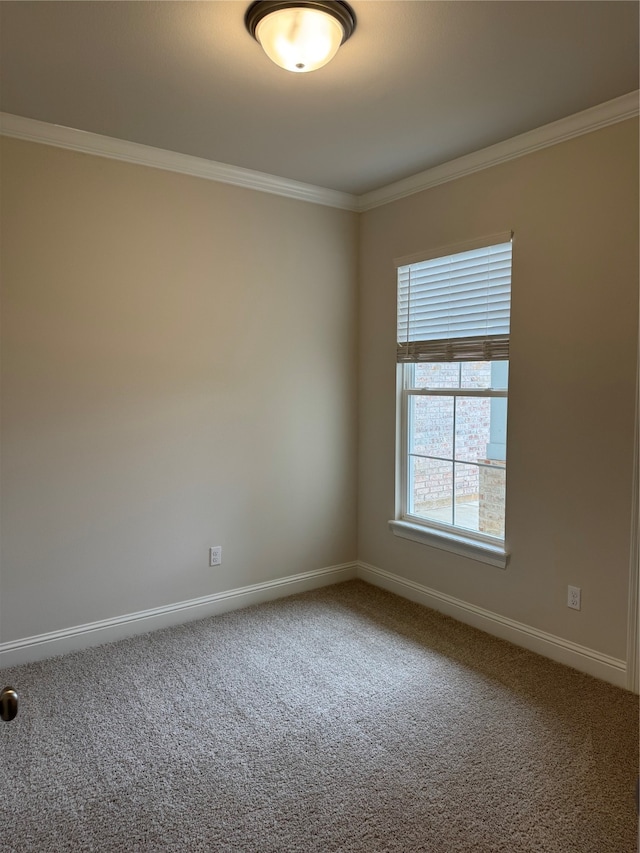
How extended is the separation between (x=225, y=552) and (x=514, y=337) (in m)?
2.03

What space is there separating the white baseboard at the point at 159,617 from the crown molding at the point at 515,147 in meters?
2.48

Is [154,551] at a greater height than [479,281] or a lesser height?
lesser

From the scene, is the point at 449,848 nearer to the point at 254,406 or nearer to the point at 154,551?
the point at 154,551

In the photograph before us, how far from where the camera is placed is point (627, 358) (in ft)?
8.23

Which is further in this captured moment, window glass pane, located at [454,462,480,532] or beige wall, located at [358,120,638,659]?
window glass pane, located at [454,462,480,532]

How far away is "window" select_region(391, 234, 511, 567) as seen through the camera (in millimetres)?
3102

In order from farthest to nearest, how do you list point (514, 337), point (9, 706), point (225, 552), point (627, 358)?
point (225, 552), point (514, 337), point (627, 358), point (9, 706)

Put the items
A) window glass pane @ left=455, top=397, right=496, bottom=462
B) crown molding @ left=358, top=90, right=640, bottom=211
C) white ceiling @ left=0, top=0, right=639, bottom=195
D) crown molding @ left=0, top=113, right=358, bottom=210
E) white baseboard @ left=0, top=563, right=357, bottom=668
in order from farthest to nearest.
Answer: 1. window glass pane @ left=455, top=397, right=496, bottom=462
2. white baseboard @ left=0, top=563, right=357, bottom=668
3. crown molding @ left=0, top=113, right=358, bottom=210
4. crown molding @ left=358, top=90, right=640, bottom=211
5. white ceiling @ left=0, top=0, right=639, bottom=195

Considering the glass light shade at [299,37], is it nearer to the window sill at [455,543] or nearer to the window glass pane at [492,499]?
the window glass pane at [492,499]

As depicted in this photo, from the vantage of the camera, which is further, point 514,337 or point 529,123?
point 514,337

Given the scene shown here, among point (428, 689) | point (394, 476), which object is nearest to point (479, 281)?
point (394, 476)

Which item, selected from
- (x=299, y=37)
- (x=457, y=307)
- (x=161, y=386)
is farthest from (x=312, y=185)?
(x=299, y=37)

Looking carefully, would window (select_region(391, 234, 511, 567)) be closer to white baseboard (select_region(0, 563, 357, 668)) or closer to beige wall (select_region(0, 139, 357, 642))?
beige wall (select_region(0, 139, 357, 642))

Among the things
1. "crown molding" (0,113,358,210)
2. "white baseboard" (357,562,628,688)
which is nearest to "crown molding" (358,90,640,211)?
"crown molding" (0,113,358,210)
